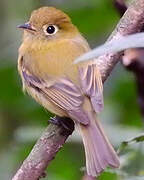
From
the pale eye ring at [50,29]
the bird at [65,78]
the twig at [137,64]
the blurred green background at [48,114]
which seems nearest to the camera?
the twig at [137,64]

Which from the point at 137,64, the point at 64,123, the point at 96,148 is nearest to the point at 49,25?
the point at 64,123

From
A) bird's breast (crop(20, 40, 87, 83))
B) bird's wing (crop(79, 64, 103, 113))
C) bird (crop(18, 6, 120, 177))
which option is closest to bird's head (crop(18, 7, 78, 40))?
bird (crop(18, 6, 120, 177))

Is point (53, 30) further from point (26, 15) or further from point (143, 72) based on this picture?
point (143, 72)

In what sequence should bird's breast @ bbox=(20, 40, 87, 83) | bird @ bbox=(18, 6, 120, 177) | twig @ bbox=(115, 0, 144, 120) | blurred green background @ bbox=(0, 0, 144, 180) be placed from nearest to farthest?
twig @ bbox=(115, 0, 144, 120)
bird @ bbox=(18, 6, 120, 177)
bird's breast @ bbox=(20, 40, 87, 83)
blurred green background @ bbox=(0, 0, 144, 180)

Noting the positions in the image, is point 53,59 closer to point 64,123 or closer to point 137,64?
point 64,123

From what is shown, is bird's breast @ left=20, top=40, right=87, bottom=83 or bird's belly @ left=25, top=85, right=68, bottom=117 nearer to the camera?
bird's belly @ left=25, top=85, right=68, bottom=117

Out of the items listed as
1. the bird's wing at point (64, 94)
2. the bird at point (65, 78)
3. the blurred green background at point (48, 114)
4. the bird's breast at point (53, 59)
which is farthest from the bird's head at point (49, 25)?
the bird's wing at point (64, 94)

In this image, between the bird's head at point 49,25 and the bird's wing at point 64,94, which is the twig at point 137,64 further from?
the bird's head at point 49,25

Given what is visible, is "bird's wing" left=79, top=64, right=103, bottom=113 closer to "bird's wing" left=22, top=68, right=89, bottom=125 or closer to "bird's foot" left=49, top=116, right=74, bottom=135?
"bird's wing" left=22, top=68, right=89, bottom=125
